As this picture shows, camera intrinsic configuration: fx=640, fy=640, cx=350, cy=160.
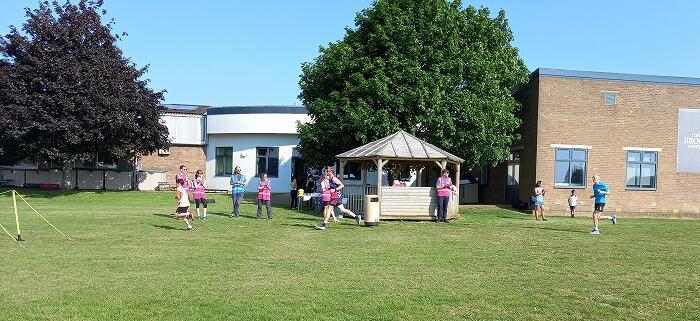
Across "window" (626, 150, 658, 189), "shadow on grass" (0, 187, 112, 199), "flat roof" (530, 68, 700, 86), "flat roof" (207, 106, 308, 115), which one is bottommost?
"shadow on grass" (0, 187, 112, 199)

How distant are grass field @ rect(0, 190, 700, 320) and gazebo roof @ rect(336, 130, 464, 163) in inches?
164

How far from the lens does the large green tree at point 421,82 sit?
2461cm

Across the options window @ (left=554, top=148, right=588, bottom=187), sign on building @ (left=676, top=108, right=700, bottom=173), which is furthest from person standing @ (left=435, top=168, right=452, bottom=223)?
sign on building @ (left=676, top=108, right=700, bottom=173)

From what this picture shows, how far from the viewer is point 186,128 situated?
3947 centimetres

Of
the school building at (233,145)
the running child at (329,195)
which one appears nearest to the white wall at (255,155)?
the school building at (233,145)

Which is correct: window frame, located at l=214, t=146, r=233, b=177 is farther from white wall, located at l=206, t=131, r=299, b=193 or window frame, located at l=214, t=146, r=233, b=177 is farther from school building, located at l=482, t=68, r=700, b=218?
school building, located at l=482, t=68, r=700, b=218

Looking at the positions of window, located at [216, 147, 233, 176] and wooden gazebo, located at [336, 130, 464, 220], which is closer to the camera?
wooden gazebo, located at [336, 130, 464, 220]

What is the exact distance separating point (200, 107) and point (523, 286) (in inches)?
1508

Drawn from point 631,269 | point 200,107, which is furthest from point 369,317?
point 200,107

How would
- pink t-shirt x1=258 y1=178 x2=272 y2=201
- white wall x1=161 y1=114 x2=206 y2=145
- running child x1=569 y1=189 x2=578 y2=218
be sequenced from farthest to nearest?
white wall x1=161 y1=114 x2=206 y2=145 → running child x1=569 y1=189 x2=578 y2=218 → pink t-shirt x1=258 y1=178 x2=272 y2=201

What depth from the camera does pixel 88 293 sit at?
26.8ft

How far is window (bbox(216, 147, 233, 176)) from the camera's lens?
39312 mm

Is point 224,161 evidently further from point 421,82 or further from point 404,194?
point 404,194

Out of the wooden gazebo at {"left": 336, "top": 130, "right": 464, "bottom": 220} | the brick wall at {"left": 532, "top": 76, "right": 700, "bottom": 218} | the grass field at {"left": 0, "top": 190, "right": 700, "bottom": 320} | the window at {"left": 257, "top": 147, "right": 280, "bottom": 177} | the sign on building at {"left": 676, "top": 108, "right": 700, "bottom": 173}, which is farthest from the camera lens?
the window at {"left": 257, "top": 147, "right": 280, "bottom": 177}
